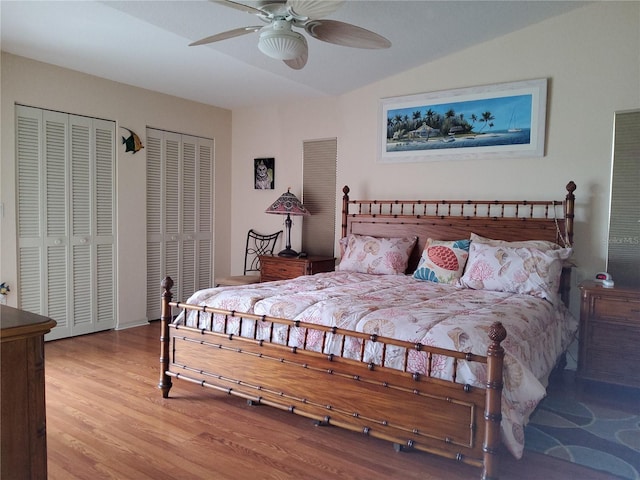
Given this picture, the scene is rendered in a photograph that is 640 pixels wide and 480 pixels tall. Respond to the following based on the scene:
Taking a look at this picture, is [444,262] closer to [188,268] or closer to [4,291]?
[188,268]

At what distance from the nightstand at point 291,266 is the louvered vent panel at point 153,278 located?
1.16 metres

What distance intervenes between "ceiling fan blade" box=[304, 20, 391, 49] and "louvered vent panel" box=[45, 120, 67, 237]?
2771mm

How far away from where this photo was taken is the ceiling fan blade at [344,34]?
100 inches

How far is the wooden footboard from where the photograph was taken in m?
2.00

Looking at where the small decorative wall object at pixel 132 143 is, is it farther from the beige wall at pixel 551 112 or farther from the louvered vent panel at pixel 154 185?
the beige wall at pixel 551 112

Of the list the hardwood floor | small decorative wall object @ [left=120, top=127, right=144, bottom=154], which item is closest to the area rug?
the hardwood floor

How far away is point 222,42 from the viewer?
3.60 metres

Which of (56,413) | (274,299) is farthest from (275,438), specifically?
(56,413)

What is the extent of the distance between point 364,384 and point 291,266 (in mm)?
2586

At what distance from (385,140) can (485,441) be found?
321cm

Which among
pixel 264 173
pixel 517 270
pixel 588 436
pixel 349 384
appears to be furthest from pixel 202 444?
pixel 264 173

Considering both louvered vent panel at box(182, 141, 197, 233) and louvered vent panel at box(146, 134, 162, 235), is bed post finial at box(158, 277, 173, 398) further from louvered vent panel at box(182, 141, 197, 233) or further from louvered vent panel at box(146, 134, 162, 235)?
louvered vent panel at box(182, 141, 197, 233)

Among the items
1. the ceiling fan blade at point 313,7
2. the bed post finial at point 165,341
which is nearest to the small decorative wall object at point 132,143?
the bed post finial at point 165,341

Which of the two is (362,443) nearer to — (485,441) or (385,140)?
(485,441)
